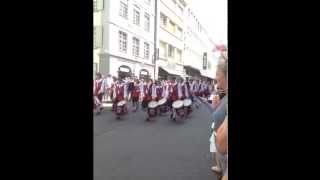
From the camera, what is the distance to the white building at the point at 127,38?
1.79 meters

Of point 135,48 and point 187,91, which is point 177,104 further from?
point 135,48

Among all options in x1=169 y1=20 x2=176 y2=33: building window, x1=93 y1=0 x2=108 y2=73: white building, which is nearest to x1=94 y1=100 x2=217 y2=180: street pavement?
x1=93 y1=0 x2=108 y2=73: white building

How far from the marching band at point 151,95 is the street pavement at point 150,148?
0.16 feet

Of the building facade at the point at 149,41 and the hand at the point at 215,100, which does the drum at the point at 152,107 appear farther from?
the hand at the point at 215,100

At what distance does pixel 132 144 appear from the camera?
1767mm

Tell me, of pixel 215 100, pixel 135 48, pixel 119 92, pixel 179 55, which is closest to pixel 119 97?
pixel 119 92

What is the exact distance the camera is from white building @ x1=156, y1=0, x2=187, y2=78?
1828 mm

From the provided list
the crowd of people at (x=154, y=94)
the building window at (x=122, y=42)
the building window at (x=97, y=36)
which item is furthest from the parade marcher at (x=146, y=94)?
the building window at (x=97, y=36)

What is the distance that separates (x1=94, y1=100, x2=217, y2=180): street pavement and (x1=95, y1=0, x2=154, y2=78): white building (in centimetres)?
24

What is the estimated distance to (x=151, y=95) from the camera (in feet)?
5.95

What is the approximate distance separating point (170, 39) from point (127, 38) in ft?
0.75

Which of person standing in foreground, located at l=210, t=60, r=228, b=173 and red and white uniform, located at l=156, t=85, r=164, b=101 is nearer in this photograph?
person standing in foreground, located at l=210, t=60, r=228, b=173

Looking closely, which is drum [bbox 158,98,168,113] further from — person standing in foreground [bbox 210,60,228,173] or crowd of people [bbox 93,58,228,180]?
person standing in foreground [bbox 210,60,228,173]
